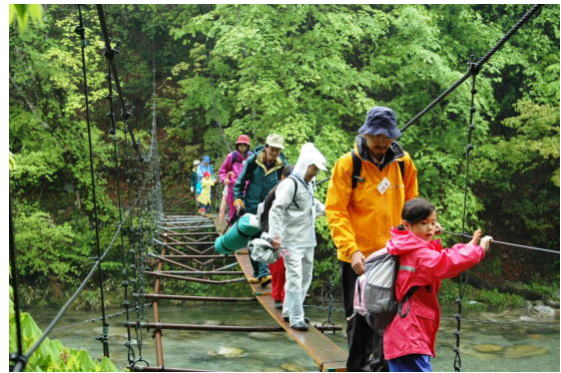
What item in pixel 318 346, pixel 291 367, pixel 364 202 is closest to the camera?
pixel 364 202

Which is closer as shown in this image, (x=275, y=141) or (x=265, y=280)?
(x=275, y=141)

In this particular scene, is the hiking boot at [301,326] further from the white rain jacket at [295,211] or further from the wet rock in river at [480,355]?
the wet rock in river at [480,355]

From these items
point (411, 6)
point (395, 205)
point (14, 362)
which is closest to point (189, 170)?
point (411, 6)

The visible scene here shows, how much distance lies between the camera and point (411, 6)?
30.6 feet

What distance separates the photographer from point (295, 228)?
3.15 metres

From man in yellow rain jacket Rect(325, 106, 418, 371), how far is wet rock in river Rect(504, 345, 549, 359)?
6817mm

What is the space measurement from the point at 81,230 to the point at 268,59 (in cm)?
504

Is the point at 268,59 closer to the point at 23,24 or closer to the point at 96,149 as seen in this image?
the point at 96,149

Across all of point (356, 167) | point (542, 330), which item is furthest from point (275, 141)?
point (542, 330)

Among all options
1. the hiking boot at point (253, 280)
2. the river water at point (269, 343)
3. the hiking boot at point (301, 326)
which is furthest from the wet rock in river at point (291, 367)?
the hiking boot at point (301, 326)

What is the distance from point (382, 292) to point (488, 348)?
7534 mm

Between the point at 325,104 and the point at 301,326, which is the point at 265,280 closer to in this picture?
the point at 301,326

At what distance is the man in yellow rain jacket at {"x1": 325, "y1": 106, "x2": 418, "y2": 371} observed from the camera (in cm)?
217

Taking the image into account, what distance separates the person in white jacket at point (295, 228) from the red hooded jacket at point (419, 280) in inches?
48.6
